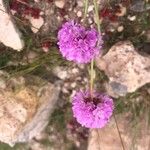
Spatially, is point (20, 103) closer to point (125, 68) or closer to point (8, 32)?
point (8, 32)

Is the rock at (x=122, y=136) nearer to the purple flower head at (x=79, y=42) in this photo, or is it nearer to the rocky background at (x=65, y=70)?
the rocky background at (x=65, y=70)

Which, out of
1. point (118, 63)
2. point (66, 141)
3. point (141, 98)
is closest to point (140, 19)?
point (118, 63)

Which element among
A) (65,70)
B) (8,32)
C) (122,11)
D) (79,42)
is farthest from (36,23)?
(79,42)

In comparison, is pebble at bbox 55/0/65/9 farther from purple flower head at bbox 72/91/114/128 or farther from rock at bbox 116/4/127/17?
purple flower head at bbox 72/91/114/128

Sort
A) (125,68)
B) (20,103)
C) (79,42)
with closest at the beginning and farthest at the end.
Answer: (79,42) → (125,68) → (20,103)

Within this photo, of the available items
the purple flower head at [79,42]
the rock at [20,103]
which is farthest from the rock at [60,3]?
the purple flower head at [79,42]
